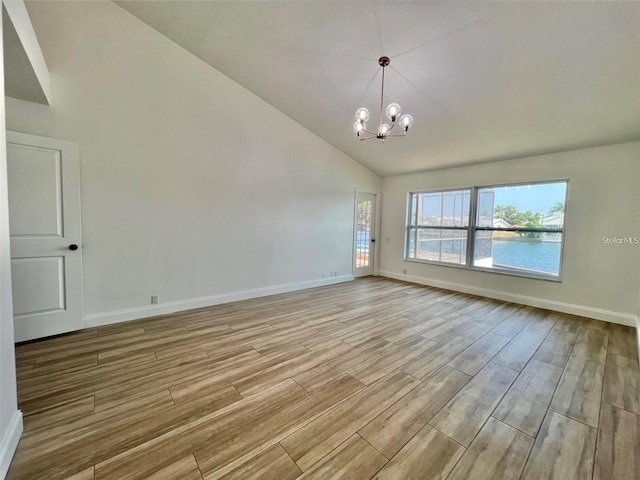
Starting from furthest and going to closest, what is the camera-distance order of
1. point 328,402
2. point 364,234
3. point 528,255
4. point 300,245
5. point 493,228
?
point 364,234
point 300,245
point 493,228
point 528,255
point 328,402

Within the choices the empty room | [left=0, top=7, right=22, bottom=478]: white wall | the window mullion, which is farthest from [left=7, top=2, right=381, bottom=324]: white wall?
the window mullion

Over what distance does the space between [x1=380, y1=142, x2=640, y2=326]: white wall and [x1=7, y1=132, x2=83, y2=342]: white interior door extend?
615 cm

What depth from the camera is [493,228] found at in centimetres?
473

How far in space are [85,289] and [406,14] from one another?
452 centimetres

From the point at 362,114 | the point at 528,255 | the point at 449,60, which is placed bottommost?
the point at 528,255

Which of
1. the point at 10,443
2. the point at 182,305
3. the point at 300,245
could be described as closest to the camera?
the point at 10,443

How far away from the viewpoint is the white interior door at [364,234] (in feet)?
19.9

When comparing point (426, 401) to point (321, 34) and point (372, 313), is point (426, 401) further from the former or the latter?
point (321, 34)

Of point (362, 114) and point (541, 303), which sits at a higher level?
point (362, 114)

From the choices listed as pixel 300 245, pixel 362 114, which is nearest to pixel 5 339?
pixel 362 114

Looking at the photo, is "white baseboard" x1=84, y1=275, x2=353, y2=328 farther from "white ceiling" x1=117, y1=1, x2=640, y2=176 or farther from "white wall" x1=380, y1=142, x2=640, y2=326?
"white wall" x1=380, y1=142, x2=640, y2=326

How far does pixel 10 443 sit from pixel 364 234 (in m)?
5.74

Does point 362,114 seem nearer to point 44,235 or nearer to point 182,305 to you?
point 182,305

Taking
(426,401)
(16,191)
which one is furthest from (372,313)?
(16,191)
